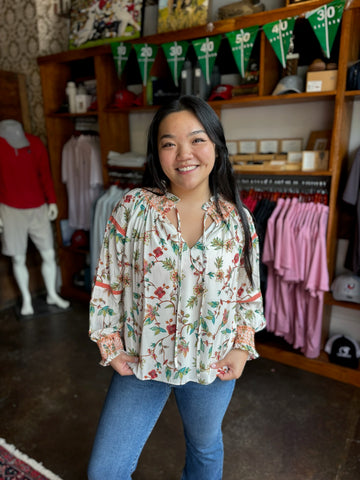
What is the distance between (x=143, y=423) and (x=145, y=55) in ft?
8.15

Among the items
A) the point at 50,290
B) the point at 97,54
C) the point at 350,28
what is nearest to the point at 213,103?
the point at 350,28

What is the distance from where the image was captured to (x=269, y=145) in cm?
275

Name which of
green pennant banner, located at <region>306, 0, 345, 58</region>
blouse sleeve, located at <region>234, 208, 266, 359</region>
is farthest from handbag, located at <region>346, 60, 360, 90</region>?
blouse sleeve, located at <region>234, 208, 266, 359</region>

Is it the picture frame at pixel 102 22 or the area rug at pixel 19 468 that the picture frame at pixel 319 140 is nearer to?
the picture frame at pixel 102 22

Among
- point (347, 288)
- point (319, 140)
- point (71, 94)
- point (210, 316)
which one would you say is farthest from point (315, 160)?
point (71, 94)

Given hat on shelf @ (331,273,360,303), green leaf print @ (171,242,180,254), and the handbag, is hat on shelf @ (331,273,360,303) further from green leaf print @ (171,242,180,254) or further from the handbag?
green leaf print @ (171,242,180,254)

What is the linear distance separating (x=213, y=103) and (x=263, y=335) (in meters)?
1.81

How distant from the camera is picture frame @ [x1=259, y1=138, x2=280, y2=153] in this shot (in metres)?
2.73

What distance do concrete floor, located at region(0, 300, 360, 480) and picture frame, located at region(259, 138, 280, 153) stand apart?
1603mm

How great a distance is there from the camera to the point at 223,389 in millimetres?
1192

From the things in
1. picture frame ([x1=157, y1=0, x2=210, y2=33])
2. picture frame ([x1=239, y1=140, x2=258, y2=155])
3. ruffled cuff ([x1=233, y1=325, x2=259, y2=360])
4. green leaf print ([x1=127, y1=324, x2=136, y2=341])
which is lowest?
ruffled cuff ([x1=233, y1=325, x2=259, y2=360])

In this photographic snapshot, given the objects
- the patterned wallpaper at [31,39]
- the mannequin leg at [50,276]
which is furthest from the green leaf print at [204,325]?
the patterned wallpaper at [31,39]

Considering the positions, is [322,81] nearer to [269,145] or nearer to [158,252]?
[269,145]

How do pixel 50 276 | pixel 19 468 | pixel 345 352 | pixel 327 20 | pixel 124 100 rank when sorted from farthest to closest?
pixel 50 276
pixel 124 100
pixel 345 352
pixel 327 20
pixel 19 468
